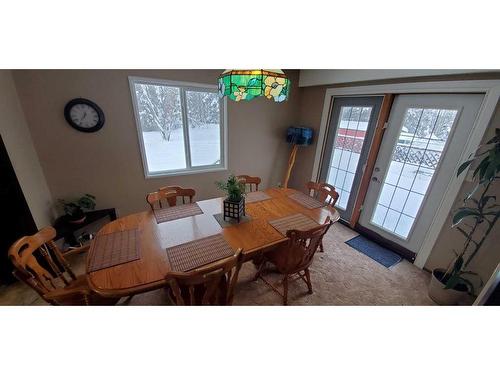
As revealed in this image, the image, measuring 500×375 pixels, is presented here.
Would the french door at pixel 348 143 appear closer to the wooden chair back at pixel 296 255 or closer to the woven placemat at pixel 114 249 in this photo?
the wooden chair back at pixel 296 255

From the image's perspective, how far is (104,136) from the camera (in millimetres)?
2215

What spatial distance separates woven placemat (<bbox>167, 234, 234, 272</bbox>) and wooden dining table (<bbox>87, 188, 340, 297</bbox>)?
4cm

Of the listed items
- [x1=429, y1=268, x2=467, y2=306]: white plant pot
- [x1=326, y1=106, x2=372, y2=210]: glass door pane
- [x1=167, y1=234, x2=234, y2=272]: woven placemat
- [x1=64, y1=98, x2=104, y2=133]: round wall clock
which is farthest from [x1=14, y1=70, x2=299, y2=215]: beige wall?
[x1=429, y1=268, x2=467, y2=306]: white plant pot

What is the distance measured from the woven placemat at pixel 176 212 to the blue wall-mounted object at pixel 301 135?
2068mm

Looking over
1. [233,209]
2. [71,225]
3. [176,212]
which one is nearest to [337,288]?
[233,209]

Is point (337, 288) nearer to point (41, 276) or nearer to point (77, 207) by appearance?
point (41, 276)

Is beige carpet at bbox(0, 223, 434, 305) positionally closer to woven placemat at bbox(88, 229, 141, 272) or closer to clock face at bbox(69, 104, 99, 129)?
woven placemat at bbox(88, 229, 141, 272)

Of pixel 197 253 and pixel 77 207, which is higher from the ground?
pixel 197 253

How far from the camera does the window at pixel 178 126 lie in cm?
239

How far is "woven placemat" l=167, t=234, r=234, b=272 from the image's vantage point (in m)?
1.11

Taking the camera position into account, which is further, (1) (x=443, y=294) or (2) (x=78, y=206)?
(2) (x=78, y=206)

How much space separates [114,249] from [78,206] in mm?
1452
